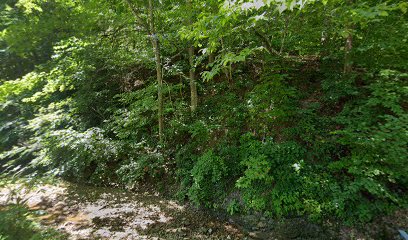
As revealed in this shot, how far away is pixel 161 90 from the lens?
6.06 metres

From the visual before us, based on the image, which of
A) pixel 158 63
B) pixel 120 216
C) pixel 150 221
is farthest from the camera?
pixel 158 63

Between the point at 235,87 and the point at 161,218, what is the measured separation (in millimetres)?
3727

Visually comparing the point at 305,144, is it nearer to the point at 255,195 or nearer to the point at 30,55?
the point at 255,195

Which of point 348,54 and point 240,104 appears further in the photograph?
point 240,104

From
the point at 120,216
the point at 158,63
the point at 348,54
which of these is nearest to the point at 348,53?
the point at 348,54

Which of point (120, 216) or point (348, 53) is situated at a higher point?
point (348, 53)

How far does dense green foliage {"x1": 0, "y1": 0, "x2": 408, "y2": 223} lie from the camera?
3467mm

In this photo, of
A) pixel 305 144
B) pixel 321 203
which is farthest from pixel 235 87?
pixel 321 203

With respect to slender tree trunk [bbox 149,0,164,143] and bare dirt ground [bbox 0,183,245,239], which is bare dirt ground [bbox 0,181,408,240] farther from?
slender tree trunk [bbox 149,0,164,143]

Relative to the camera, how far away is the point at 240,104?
5.63m

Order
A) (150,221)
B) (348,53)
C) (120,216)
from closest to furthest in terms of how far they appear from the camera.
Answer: (348,53)
(150,221)
(120,216)

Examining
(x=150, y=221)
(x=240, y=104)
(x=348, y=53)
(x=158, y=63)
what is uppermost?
(x=158, y=63)

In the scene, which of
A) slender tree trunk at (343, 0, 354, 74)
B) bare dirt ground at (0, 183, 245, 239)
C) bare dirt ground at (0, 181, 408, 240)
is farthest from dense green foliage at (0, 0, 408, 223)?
bare dirt ground at (0, 183, 245, 239)

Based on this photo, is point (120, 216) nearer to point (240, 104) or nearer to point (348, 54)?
point (240, 104)
